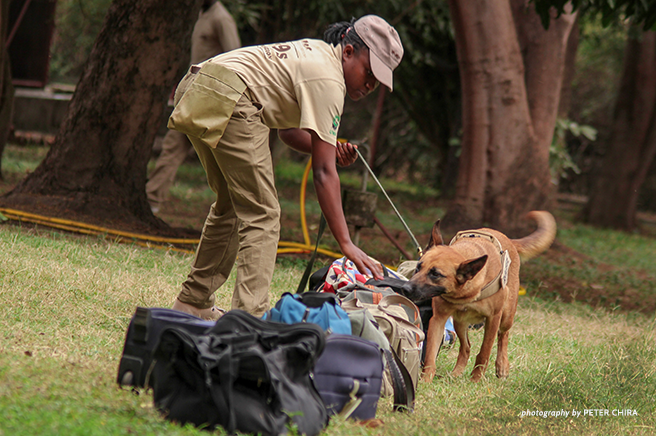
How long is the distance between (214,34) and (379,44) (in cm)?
505

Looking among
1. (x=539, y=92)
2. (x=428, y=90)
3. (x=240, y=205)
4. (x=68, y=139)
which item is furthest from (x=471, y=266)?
(x=428, y=90)

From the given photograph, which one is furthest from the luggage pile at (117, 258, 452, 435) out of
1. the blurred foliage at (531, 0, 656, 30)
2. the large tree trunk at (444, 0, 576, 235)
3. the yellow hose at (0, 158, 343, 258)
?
the large tree trunk at (444, 0, 576, 235)

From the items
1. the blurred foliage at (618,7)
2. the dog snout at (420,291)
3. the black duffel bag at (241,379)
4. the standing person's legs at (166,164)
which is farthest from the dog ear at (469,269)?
the standing person's legs at (166,164)

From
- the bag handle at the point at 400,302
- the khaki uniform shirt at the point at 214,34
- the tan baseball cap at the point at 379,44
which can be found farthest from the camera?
the khaki uniform shirt at the point at 214,34

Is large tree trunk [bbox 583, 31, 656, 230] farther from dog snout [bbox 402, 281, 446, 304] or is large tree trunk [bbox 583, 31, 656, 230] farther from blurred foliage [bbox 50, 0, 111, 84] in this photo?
dog snout [bbox 402, 281, 446, 304]

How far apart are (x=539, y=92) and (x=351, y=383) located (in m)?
7.84

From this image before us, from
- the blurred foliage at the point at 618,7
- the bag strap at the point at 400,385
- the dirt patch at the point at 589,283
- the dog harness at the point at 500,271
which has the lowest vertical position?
the dirt patch at the point at 589,283

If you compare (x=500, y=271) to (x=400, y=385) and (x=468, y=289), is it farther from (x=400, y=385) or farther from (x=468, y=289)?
(x=400, y=385)

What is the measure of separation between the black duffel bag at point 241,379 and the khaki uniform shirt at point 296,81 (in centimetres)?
114

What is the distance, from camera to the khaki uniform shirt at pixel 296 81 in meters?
3.21

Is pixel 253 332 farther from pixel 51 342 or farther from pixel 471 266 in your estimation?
pixel 471 266

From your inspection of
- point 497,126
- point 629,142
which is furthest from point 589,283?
point 629,142

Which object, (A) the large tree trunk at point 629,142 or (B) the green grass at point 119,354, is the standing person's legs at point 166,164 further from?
(A) the large tree trunk at point 629,142

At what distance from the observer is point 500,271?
3902 millimetres
